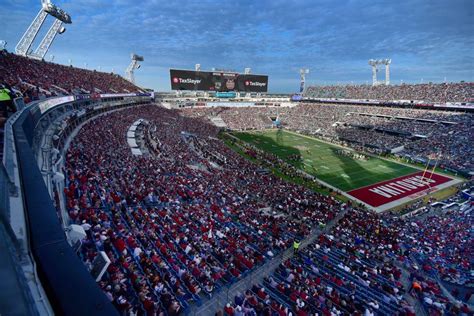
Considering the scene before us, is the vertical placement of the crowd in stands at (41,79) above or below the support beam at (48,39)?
below

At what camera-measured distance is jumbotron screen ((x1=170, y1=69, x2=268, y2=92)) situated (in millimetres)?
59781

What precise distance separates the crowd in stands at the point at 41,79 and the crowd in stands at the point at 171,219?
5.72 meters

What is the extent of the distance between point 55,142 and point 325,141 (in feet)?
148

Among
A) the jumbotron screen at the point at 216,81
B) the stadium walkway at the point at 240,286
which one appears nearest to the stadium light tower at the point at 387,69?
the jumbotron screen at the point at 216,81

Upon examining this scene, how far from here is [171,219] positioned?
13453 millimetres

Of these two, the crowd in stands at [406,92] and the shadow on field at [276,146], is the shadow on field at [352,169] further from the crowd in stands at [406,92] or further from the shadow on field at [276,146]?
the crowd in stands at [406,92]

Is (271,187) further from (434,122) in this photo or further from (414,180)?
(434,122)

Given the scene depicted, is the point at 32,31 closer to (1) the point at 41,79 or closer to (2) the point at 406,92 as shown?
(1) the point at 41,79

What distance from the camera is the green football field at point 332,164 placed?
3119cm

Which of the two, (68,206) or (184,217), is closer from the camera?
(68,206)

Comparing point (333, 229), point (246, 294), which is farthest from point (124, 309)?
point (333, 229)

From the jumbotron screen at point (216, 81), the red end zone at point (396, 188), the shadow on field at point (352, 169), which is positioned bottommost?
the red end zone at point (396, 188)

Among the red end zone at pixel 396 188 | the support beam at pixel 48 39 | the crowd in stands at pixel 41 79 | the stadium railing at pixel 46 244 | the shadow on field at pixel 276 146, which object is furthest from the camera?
the support beam at pixel 48 39

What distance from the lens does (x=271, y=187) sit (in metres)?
23.4
